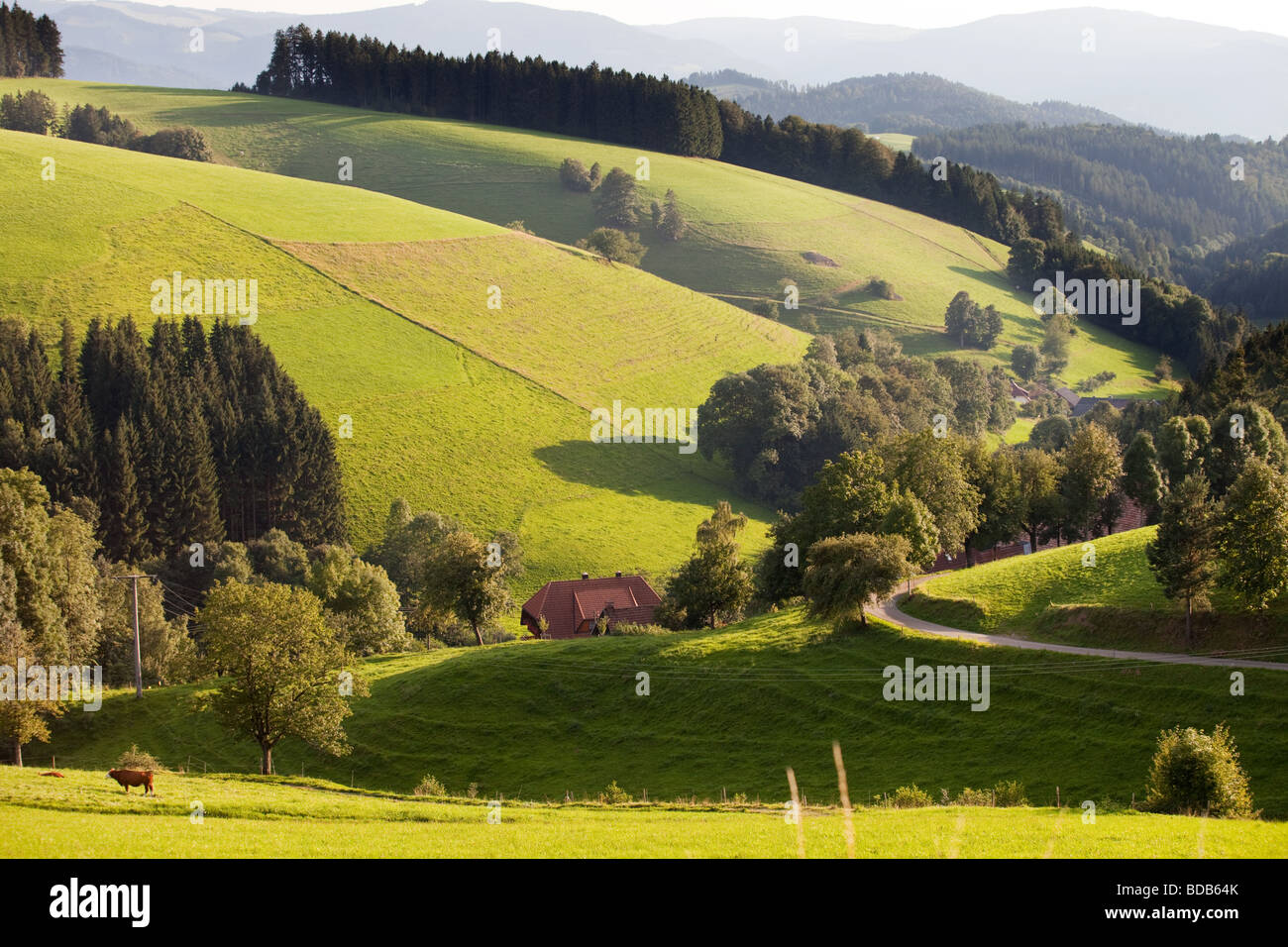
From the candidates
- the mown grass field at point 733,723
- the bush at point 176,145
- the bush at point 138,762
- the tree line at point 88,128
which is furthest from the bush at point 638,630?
the bush at point 176,145

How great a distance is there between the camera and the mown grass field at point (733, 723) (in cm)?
4531

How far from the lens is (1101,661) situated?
51375 mm

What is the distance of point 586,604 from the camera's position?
93.0 m

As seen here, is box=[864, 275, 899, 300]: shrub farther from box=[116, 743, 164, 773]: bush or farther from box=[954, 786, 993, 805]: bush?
box=[116, 743, 164, 773]: bush

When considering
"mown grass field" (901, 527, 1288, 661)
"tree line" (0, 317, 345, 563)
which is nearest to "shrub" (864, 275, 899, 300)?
"tree line" (0, 317, 345, 563)

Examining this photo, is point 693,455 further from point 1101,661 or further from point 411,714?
point 1101,661

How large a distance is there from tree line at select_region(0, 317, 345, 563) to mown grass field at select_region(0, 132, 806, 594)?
15.8 feet

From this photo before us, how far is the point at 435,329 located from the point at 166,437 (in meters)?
40.6

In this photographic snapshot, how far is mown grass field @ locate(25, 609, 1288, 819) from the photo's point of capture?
45.3m

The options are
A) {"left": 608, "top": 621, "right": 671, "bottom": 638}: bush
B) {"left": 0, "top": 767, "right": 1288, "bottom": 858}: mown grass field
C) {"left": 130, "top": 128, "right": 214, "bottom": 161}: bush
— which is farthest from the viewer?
{"left": 130, "top": 128, "right": 214, "bottom": 161}: bush

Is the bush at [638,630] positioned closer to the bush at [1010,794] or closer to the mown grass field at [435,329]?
the mown grass field at [435,329]

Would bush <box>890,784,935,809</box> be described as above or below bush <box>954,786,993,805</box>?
below
